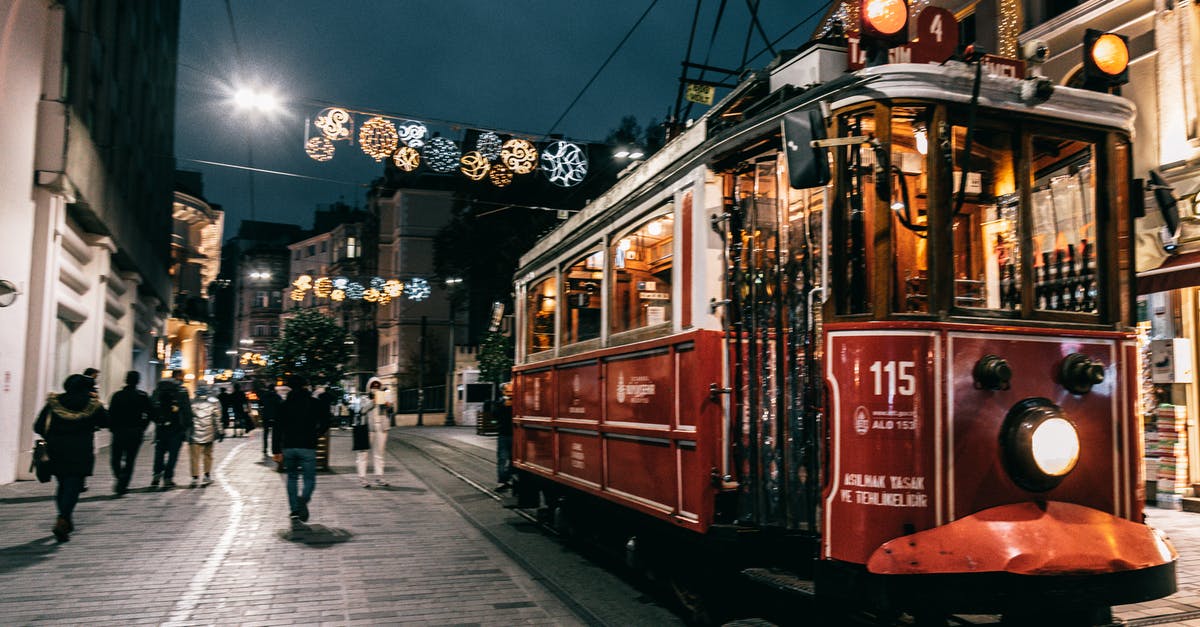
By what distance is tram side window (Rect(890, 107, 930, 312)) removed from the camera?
4.63m

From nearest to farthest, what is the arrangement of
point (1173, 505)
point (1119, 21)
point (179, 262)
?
point (1173, 505) < point (1119, 21) < point (179, 262)

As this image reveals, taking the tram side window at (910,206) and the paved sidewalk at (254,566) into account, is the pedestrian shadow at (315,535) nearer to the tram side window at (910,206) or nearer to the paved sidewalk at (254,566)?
the paved sidewalk at (254,566)

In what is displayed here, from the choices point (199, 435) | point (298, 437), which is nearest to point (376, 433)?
point (199, 435)

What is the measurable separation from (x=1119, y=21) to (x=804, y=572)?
11.3 meters

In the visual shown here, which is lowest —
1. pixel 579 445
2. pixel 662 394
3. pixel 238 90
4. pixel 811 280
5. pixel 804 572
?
pixel 804 572

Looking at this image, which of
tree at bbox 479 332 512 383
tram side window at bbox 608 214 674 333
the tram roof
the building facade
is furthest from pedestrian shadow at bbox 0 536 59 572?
tree at bbox 479 332 512 383

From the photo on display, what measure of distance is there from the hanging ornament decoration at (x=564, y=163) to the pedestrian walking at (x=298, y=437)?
5888 mm

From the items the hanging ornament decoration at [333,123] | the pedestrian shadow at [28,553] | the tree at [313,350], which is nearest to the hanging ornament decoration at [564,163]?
the hanging ornament decoration at [333,123]

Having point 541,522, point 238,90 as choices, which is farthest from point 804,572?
point 238,90

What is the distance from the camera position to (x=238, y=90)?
46.7ft

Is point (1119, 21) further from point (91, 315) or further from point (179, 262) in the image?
point (179, 262)

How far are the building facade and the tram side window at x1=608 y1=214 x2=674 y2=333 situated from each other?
9.56 meters

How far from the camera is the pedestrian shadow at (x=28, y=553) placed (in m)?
7.68

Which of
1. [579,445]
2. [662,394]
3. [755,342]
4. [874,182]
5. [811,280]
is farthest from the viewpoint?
[579,445]
